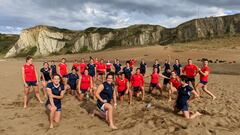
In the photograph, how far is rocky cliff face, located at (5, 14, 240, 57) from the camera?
75562 millimetres

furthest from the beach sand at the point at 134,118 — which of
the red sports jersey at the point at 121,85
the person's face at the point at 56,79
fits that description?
the person's face at the point at 56,79

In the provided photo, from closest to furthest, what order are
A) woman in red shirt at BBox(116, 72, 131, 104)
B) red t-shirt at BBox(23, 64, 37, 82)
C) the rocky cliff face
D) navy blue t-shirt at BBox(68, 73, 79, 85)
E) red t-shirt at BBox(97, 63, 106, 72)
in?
red t-shirt at BBox(23, 64, 37, 82), woman in red shirt at BBox(116, 72, 131, 104), navy blue t-shirt at BBox(68, 73, 79, 85), red t-shirt at BBox(97, 63, 106, 72), the rocky cliff face

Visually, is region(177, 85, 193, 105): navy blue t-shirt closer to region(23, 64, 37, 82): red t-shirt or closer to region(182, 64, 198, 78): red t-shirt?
region(182, 64, 198, 78): red t-shirt

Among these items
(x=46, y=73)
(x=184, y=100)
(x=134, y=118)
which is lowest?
(x=134, y=118)

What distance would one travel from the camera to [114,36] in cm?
8925

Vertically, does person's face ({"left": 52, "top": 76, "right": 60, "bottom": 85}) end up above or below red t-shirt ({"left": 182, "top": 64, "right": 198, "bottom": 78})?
above

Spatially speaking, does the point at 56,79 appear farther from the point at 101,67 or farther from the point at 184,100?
the point at 101,67

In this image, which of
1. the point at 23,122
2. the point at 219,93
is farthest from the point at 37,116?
the point at 219,93

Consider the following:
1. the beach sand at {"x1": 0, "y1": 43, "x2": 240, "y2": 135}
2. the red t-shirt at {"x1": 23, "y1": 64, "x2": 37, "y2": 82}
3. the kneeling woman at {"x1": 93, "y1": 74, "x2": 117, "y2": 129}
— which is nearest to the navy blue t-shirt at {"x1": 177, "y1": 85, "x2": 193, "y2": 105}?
the beach sand at {"x1": 0, "y1": 43, "x2": 240, "y2": 135}

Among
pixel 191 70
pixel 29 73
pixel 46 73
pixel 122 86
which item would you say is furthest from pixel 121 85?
pixel 46 73

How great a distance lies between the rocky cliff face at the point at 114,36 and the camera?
75.6 m

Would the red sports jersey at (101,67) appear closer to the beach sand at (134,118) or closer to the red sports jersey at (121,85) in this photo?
the beach sand at (134,118)

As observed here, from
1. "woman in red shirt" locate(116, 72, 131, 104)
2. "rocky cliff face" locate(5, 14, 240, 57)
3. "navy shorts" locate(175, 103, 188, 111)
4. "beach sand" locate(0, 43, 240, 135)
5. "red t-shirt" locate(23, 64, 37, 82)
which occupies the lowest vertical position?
"beach sand" locate(0, 43, 240, 135)

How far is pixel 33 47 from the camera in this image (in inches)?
3814
